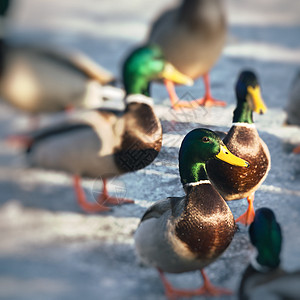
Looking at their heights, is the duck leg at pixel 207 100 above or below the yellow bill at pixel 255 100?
below

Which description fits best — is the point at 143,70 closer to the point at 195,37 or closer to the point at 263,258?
the point at 195,37

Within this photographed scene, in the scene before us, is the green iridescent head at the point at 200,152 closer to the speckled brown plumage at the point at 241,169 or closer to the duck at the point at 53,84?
the speckled brown plumage at the point at 241,169

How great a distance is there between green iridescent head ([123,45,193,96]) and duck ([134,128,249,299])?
0.51m

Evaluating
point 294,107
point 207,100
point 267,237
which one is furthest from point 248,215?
point 294,107

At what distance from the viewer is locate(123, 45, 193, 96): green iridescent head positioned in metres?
1.55

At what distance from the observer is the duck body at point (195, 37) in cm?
213

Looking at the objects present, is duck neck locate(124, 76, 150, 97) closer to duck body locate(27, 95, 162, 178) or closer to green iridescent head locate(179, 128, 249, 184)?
duck body locate(27, 95, 162, 178)

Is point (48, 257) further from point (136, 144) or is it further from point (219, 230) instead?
point (219, 230)

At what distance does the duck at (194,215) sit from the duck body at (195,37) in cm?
114

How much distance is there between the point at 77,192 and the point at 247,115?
96 cm

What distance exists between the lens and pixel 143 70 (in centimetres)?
159

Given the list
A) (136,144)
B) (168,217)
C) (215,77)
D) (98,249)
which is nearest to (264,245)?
(168,217)

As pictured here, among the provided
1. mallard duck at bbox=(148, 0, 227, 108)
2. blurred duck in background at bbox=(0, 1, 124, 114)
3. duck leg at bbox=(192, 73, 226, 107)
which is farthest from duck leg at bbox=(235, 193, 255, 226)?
blurred duck in background at bbox=(0, 1, 124, 114)

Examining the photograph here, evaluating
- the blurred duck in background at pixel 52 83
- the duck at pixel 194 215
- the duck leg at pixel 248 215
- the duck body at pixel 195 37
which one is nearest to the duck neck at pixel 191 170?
the duck at pixel 194 215
